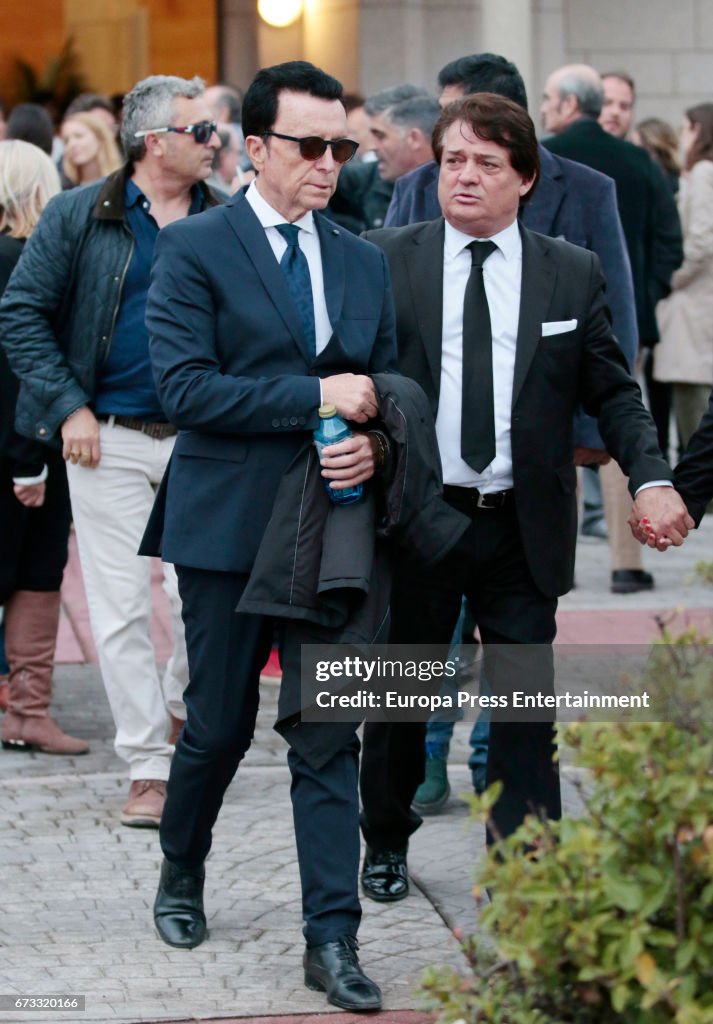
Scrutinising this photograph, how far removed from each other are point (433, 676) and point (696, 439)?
92cm

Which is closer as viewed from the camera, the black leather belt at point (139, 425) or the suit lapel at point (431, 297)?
the suit lapel at point (431, 297)

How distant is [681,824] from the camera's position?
2.75 m

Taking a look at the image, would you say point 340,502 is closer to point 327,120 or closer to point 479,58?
point 327,120

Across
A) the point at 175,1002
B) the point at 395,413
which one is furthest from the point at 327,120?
the point at 175,1002

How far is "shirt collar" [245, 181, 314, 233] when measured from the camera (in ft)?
14.1

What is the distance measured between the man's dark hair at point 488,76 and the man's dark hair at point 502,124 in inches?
34.4

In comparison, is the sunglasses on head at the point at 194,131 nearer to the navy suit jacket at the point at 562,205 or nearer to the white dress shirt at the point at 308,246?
the navy suit jacket at the point at 562,205

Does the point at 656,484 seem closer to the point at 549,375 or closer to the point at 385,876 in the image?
the point at 549,375

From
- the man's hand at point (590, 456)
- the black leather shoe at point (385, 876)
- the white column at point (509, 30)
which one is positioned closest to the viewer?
the black leather shoe at point (385, 876)

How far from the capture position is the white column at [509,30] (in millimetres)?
13227

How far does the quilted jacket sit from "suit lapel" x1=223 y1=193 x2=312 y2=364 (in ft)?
4.19

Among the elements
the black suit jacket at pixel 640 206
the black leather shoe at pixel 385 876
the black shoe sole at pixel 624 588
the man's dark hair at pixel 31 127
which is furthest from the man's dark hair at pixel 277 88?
the black shoe sole at pixel 624 588

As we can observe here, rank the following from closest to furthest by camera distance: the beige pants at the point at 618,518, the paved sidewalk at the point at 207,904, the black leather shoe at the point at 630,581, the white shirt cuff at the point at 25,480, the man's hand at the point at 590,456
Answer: the paved sidewalk at the point at 207,904, the man's hand at the point at 590,456, the white shirt cuff at the point at 25,480, the beige pants at the point at 618,518, the black leather shoe at the point at 630,581

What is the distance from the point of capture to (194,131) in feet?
18.2
